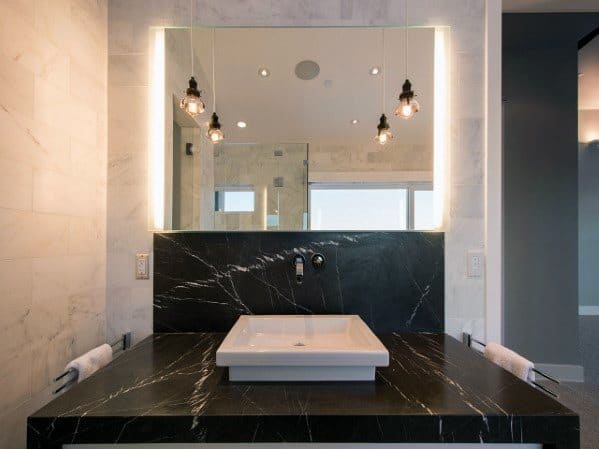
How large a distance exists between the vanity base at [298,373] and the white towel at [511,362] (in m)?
0.59

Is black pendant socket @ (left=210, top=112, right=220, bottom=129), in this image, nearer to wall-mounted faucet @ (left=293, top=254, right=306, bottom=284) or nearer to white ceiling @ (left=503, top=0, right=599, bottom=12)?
wall-mounted faucet @ (left=293, top=254, right=306, bottom=284)

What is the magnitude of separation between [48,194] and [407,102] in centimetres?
154

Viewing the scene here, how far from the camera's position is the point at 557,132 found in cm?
258

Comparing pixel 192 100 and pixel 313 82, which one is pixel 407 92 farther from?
pixel 192 100

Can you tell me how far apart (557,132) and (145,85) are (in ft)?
10.2

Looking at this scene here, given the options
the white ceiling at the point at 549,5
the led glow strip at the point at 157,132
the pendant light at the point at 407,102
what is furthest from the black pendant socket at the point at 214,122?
the white ceiling at the point at 549,5

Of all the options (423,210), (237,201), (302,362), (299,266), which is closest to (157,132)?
(237,201)

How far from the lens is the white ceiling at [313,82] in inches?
59.2

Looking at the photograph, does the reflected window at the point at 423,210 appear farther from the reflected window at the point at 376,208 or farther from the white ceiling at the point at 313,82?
the white ceiling at the point at 313,82

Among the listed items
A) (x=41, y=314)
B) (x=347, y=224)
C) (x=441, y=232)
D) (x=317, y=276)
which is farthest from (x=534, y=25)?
(x=41, y=314)

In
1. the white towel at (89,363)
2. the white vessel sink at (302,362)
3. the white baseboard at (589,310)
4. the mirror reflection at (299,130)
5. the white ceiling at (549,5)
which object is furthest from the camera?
the white baseboard at (589,310)

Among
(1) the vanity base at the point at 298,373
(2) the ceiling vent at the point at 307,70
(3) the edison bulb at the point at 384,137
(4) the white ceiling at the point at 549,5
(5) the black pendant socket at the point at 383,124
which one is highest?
(4) the white ceiling at the point at 549,5

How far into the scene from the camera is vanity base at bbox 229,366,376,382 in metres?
1.00

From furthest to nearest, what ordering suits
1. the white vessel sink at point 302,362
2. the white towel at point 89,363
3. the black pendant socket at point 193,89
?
the black pendant socket at point 193,89, the white towel at point 89,363, the white vessel sink at point 302,362
